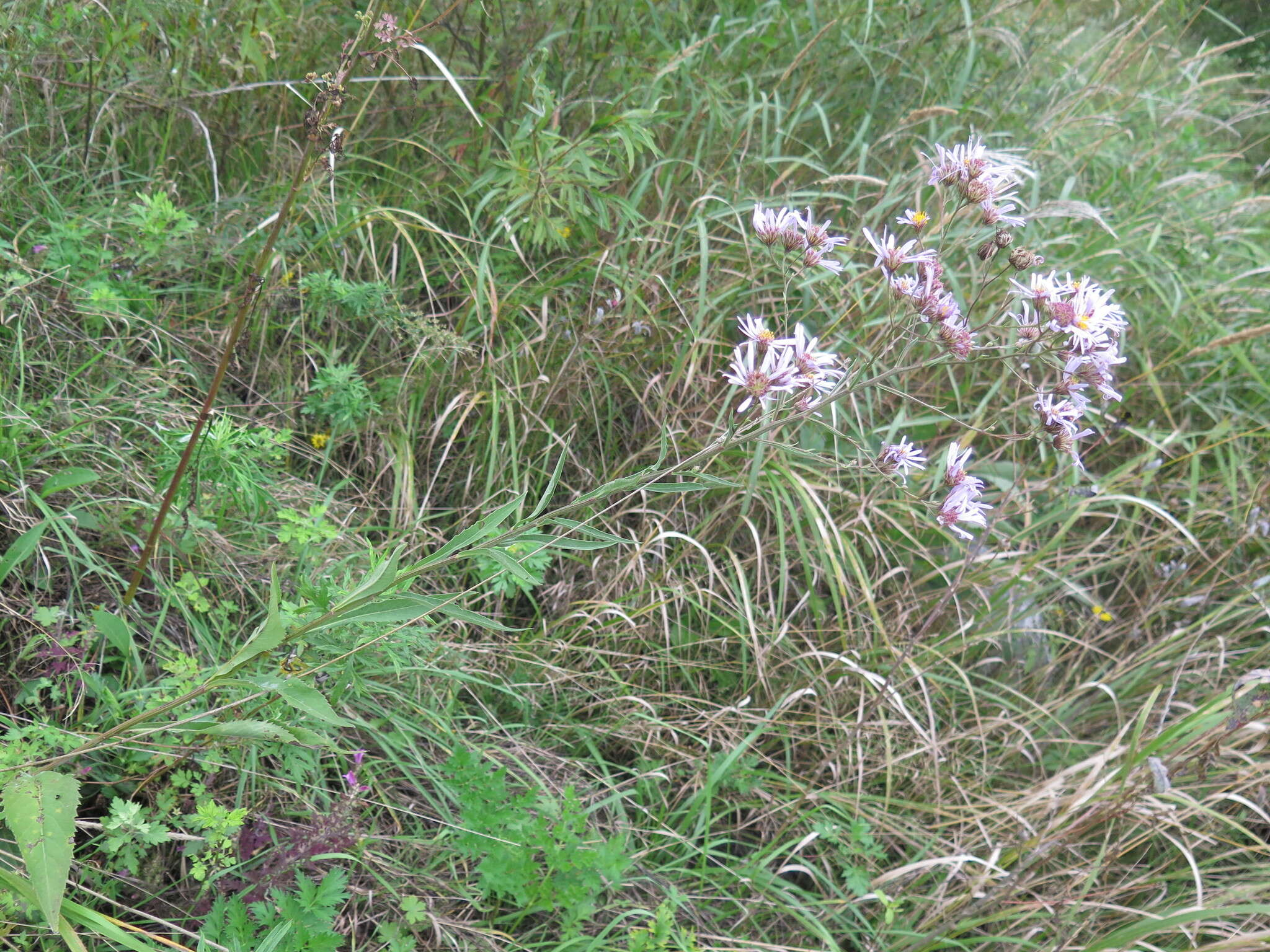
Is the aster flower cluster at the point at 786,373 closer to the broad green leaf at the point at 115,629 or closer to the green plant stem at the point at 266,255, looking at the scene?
the green plant stem at the point at 266,255

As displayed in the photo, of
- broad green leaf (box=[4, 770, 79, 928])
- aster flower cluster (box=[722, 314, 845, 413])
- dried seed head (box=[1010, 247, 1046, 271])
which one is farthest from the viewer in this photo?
dried seed head (box=[1010, 247, 1046, 271])

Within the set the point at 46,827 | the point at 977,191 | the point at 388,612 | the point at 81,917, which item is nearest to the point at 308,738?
the point at 388,612

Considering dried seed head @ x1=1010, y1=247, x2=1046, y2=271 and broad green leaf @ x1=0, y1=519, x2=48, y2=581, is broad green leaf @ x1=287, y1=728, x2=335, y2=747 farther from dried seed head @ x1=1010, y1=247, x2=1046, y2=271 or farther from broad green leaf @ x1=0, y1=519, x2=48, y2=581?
dried seed head @ x1=1010, y1=247, x2=1046, y2=271

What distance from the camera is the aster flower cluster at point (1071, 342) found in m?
1.33

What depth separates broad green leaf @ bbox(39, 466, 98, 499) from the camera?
1.57 meters

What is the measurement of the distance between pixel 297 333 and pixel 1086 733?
2086 millimetres

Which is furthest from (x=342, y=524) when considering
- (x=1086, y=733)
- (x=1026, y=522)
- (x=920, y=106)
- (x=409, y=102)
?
(x=920, y=106)

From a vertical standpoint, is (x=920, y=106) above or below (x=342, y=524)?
above

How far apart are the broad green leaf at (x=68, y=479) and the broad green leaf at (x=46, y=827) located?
1.97 feet

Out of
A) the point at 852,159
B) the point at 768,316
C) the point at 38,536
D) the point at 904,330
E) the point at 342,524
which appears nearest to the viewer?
the point at 904,330

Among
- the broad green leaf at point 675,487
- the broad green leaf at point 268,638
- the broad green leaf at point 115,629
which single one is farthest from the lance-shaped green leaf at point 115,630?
the broad green leaf at point 675,487

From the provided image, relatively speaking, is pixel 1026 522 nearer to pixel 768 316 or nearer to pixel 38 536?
pixel 768 316

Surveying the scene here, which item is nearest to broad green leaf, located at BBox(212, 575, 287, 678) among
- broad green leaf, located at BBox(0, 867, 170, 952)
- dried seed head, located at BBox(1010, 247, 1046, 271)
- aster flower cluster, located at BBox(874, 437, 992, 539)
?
broad green leaf, located at BBox(0, 867, 170, 952)

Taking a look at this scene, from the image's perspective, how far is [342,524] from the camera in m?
1.89
